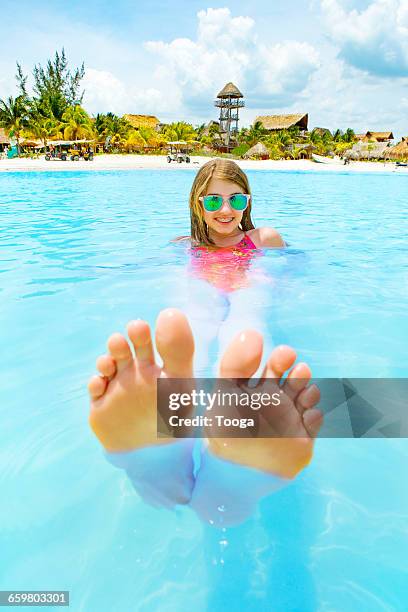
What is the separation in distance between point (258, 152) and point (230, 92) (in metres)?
12.1

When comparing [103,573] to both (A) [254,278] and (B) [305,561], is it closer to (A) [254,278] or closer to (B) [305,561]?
(B) [305,561]

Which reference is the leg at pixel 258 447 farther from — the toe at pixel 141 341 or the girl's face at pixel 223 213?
the girl's face at pixel 223 213

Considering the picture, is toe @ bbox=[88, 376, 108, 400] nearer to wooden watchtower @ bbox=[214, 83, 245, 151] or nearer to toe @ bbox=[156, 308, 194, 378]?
toe @ bbox=[156, 308, 194, 378]

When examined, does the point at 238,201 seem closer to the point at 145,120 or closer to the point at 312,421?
the point at 312,421

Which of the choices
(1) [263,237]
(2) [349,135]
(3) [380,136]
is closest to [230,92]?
(2) [349,135]

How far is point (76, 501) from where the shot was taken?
1487 mm

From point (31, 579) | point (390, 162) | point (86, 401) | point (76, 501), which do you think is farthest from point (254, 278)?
point (390, 162)

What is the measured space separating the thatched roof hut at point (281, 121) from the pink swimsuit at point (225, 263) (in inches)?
2107

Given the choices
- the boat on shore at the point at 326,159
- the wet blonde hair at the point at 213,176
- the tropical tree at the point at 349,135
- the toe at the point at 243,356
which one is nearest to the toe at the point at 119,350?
the toe at the point at 243,356

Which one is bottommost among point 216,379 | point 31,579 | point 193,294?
point 31,579

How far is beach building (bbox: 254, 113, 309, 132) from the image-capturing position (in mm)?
53281

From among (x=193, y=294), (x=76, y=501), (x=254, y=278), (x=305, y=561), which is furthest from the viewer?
(x=254, y=278)

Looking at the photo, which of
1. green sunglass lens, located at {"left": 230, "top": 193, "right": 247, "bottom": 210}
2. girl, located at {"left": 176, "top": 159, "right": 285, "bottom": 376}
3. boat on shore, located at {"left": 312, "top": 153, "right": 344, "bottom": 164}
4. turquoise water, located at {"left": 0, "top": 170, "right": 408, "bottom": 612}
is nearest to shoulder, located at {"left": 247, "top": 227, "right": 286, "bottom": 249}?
girl, located at {"left": 176, "top": 159, "right": 285, "bottom": 376}

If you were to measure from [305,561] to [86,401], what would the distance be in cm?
116
